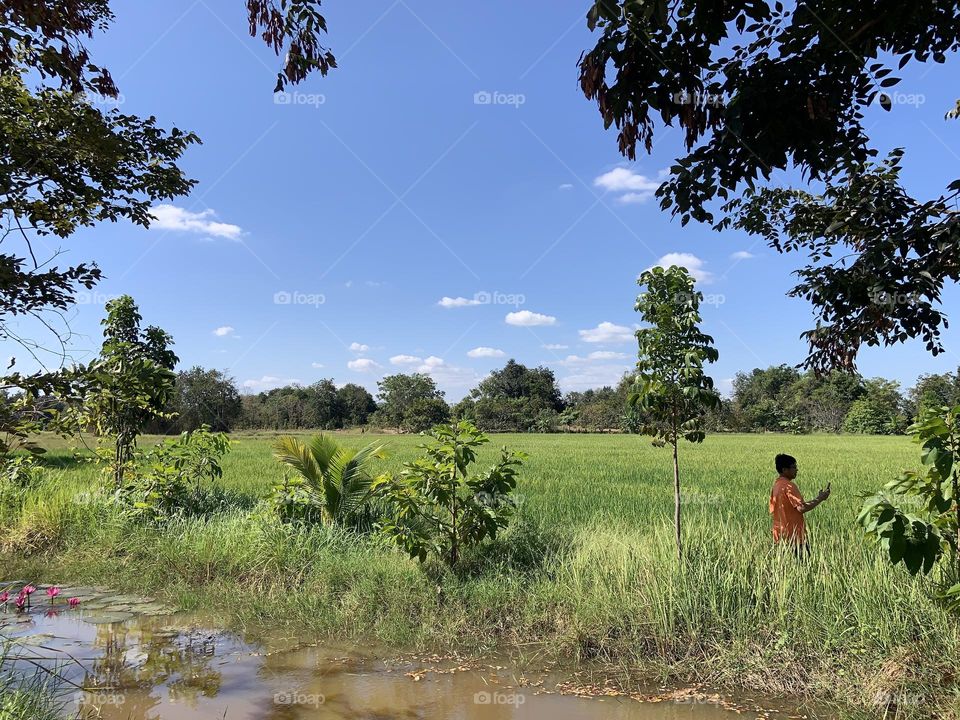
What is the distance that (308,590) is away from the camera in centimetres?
646

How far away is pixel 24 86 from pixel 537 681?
542 cm

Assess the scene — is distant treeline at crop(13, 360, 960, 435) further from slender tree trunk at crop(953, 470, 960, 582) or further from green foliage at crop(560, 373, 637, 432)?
slender tree trunk at crop(953, 470, 960, 582)

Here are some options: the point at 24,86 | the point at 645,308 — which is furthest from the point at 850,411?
the point at 24,86

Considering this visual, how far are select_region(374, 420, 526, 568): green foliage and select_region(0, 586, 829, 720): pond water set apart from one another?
4.30 ft

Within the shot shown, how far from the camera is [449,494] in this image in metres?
6.38

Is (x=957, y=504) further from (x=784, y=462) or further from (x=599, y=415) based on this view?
(x=599, y=415)

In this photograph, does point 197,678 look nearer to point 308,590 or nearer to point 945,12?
point 308,590

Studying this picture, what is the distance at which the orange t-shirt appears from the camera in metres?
5.96

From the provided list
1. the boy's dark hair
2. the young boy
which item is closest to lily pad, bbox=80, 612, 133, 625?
the young boy

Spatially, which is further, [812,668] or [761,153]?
[812,668]

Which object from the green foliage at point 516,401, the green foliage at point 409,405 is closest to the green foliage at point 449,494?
the green foliage at point 409,405

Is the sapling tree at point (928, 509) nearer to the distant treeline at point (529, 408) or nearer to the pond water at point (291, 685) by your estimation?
the pond water at point (291, 685)

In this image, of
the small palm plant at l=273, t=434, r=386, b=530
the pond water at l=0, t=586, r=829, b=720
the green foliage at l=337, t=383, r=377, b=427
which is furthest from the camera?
the green foliage at l=337, t=383, r=377, b=427

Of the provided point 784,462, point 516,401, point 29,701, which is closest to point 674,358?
point 784,462
